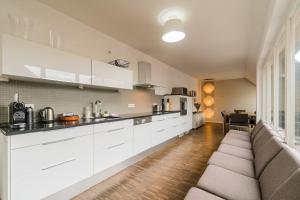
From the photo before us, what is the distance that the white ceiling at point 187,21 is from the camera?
6.61ft

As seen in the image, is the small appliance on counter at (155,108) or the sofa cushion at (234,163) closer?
the sofa cushion at (234,163)

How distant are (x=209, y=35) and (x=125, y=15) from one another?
1.69 m

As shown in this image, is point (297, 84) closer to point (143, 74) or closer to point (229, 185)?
point (229, 185)

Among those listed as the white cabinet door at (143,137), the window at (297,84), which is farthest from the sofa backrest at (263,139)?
the white cabinet door at (143,137)

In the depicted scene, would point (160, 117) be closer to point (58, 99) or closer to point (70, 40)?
point (58, 99)

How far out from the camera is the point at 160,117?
3580 mm

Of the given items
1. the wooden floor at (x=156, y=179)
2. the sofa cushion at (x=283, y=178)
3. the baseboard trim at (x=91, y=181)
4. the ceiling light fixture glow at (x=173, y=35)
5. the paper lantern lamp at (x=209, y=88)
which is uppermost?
the ceiling light fixture glow at (x=173, y=35)

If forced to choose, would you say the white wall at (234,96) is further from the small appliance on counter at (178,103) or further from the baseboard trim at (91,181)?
the baseboard trim at (91,181)

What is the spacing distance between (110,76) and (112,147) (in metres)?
1.20

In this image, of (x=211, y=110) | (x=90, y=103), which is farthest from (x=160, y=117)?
(x=211, y=110)

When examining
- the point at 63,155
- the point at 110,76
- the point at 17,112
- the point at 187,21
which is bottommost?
the point at 63,155

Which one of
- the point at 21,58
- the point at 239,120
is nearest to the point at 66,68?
the point at 21,58

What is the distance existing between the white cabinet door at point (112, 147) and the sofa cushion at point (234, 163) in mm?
1388

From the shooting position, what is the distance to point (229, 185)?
129cm
